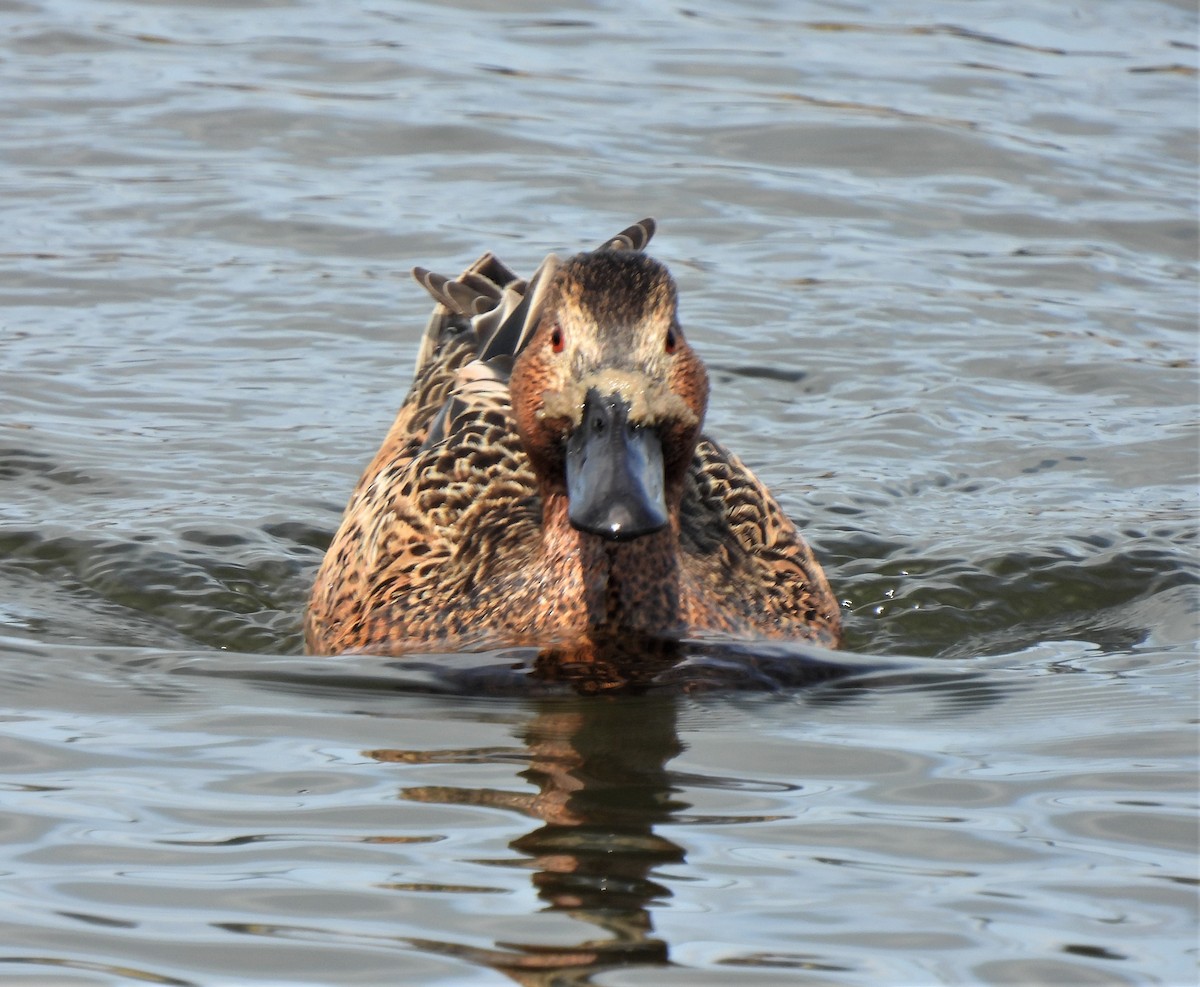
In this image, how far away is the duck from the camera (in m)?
6.55

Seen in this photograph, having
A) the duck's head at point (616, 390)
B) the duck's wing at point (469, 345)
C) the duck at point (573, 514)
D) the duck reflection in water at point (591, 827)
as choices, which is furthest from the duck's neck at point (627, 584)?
the duck's wing at point (469, 345)

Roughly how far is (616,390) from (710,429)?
4.75 m

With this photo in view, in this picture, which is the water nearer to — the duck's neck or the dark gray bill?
the duck's neck

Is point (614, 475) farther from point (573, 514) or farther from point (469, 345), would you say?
point (469, 345)

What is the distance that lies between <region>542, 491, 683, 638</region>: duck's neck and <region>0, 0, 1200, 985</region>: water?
0.43m

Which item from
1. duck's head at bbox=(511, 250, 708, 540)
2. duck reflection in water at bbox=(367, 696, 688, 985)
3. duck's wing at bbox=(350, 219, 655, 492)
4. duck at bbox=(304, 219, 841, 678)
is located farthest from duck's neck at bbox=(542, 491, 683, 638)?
duck's wing at bbox=(350, 219, 655, 492)

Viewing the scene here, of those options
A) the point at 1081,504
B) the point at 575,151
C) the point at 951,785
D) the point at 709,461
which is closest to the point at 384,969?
the point at 951,785

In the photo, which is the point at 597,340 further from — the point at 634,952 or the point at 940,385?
the point at 940,385

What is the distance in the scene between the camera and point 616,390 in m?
6.52

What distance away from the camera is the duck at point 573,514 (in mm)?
6547

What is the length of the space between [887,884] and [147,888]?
1705 mm

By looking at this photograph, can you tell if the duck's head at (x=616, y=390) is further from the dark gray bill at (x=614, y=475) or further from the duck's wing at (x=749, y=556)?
the duck's wing at (x=749, y=556)

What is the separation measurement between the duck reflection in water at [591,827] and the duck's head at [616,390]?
22.9 inches

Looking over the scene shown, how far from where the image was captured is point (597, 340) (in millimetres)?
6555
